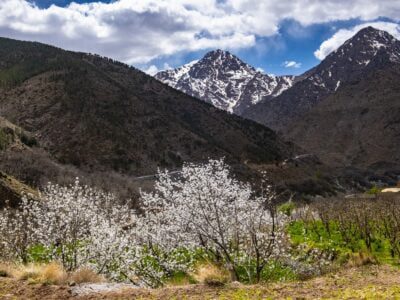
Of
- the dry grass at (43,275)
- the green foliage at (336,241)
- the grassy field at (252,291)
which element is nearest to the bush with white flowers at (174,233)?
the dry grass at (43,275)

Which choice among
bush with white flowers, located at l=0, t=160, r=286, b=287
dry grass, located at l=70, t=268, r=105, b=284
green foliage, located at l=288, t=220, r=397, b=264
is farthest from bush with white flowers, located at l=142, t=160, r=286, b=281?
green foliage, located at l=288, t=220, r=397, b=264

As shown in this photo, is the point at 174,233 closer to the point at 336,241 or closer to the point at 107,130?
the point at 336,241

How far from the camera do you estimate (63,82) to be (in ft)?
432

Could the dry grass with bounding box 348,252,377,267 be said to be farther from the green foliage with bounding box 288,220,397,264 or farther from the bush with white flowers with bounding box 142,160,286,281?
the green foliage with bounding box 288,220,397,264

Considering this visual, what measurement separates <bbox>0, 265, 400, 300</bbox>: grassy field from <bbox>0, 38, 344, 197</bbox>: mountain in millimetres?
59849

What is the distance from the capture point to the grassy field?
995 cm

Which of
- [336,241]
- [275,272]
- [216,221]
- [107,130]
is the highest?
[107,130]

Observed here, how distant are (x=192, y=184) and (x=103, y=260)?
5.02 metres

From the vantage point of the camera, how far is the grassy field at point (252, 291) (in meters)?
9.95

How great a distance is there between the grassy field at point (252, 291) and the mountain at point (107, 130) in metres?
59.8

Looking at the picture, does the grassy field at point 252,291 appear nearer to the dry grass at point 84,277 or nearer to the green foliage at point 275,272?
the dry grass at point 84,277

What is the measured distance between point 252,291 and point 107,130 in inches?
4294

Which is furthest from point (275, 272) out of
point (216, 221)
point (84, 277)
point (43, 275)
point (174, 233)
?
point (43, 275)

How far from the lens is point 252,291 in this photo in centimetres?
1052
